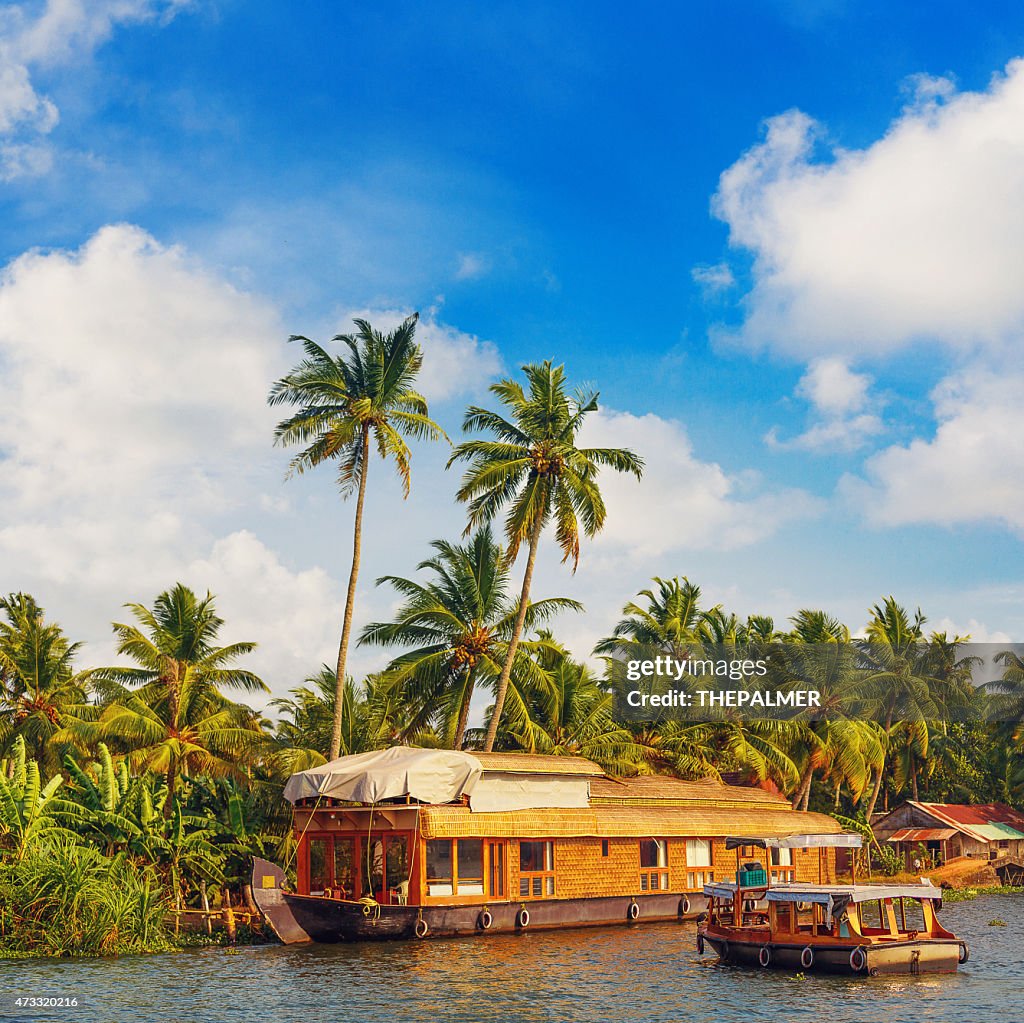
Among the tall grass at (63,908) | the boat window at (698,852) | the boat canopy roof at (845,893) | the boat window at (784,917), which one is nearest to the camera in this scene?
the boat canopy roof at (845,893)

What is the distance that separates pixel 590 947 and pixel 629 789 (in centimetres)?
860

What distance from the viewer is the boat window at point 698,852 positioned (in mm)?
36781

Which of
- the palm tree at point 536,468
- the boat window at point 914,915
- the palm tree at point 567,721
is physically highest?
the palm tree at point 536,468

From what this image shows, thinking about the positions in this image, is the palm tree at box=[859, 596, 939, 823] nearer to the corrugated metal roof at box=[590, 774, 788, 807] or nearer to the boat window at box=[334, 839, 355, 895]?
the corrugated metal roof at box=[590, 774, 788, 807]

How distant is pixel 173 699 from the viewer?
127ft

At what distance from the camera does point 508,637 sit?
41938 mm

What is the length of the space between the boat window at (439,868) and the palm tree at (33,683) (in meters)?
16.5

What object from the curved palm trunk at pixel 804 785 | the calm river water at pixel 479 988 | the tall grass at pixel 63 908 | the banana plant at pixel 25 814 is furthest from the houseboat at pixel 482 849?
the curved palm trunk at pixel 804 785

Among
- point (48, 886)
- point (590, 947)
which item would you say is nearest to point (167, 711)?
point (48, 886)

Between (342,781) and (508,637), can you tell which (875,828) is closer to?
(508,637)

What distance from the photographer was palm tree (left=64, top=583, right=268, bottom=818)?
37.2 meters

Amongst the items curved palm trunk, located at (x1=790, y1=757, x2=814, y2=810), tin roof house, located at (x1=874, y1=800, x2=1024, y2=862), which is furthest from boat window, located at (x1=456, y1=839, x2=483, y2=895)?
tin roof house, located at (x1=874, y1=800, x2=1024, y2=862)

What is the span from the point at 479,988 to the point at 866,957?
7.79m

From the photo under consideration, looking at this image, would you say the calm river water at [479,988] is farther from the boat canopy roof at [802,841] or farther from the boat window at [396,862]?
the boat window at [396,862]
